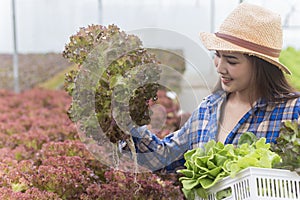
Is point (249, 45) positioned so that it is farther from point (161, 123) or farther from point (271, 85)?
point (161, 123)

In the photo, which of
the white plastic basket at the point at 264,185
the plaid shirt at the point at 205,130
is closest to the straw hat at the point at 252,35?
the plaid shirt at the point at 205,130

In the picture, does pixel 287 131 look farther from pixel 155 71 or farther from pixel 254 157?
pixel 155 71

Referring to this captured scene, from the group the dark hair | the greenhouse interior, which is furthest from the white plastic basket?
the dark hair

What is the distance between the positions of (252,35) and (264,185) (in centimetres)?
89

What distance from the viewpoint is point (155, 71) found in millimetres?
2625

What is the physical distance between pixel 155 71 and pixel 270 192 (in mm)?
859

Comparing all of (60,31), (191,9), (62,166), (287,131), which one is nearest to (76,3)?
(60,31)

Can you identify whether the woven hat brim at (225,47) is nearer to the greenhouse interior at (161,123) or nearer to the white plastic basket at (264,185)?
Result: the greenhouse interior at (161,123)

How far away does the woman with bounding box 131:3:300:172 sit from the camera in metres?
2.64

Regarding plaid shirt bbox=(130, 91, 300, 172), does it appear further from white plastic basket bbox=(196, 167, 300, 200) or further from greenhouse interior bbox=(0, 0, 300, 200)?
white plastic basket bbox=(196, 167, 300, 200)

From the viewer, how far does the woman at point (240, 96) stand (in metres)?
2.64

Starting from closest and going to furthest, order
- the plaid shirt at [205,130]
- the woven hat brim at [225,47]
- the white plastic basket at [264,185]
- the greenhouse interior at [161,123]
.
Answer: the white plastic basket at [264,185]
the greenhouse interior at [161,123]
the woven hat brim at [225,47]
the plaid shirt at [205,130]

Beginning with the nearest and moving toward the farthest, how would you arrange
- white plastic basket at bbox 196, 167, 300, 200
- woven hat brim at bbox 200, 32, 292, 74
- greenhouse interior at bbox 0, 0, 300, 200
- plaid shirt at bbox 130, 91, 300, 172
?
white plastic basket at bbox 196, 167, 300, 200 < greenhouse interior at bbox 0, 0, 300, 200 < woven hat brim at bbox 200, 32, 292, 74 < plaid shirt at bbox 130, 91, 300, 172

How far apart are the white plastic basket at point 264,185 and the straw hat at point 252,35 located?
722mm
